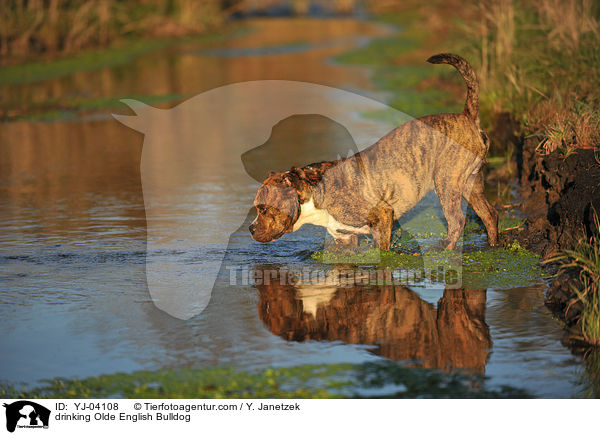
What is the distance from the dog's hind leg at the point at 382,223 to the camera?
945 centimetres

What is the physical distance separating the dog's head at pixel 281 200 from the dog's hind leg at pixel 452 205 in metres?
1.28

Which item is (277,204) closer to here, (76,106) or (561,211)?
(561,211)

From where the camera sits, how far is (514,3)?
60.1 feet

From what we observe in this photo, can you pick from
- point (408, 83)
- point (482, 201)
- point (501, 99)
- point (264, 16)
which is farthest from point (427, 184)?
point (264, 16)

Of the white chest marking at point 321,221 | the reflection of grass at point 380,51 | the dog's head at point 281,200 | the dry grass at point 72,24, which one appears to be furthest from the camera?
the reflection of grass at point 380,51

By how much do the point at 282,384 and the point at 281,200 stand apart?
2986 mm

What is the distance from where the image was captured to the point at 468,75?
9281mm

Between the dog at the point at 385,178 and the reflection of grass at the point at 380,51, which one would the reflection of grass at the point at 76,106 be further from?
→ the dog at the point at 385,178

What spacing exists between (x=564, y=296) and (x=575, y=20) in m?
8.27

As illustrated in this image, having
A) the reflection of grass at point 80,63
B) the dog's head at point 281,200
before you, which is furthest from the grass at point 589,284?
the reflection of grass at point 80,63

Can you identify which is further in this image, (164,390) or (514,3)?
(514,3)

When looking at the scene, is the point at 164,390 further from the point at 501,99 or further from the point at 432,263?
the point at 501,99

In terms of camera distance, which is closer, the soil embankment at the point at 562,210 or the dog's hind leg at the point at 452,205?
the soil embankment at the point at 562,210
